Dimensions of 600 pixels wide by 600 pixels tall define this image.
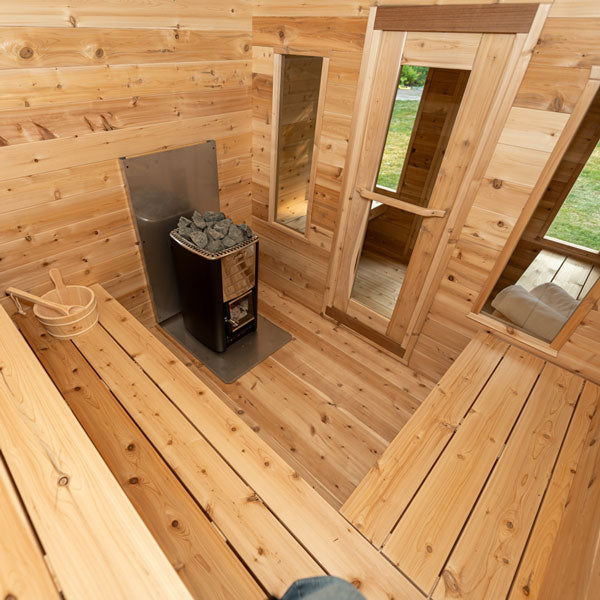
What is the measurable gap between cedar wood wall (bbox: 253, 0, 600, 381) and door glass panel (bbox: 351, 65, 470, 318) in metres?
0.28

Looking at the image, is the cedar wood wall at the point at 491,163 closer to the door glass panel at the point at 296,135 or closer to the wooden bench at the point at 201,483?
the door glass panel at the point at 296,135

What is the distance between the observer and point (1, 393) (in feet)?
4.02

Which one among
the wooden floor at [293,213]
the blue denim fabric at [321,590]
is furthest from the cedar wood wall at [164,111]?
the blue denim fabric at [321,590]

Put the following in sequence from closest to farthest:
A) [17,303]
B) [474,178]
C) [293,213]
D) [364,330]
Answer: [474,178], [17,303], [364,330], [293,213]

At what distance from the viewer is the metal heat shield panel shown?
2174mm

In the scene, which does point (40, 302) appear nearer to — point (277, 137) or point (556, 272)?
point (277, 137)

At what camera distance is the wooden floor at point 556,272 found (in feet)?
6.36

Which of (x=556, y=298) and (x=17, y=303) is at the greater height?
(x=556, y=298)

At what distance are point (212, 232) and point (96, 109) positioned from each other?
85cm

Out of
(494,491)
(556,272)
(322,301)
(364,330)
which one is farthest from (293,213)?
(494,491)

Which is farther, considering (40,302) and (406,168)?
(406,168)

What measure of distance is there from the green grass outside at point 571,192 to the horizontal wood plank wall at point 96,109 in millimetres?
1150

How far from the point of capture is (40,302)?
1.82m

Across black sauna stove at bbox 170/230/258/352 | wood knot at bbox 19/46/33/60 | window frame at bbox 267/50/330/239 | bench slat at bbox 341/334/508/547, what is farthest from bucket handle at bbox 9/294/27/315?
bench slat at bbox 341/334/508/547
